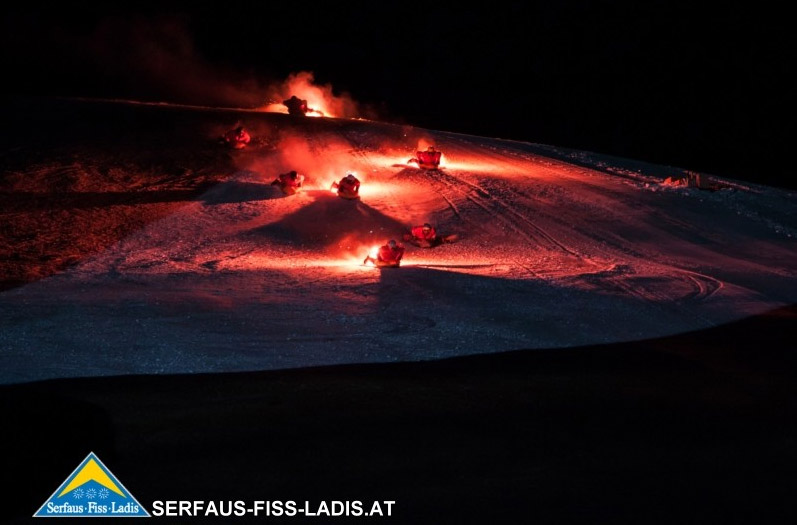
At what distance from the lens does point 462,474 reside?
5887 mm

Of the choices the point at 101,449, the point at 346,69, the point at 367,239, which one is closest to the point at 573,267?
the point at 367,239

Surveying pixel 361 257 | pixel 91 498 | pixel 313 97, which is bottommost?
pixel 91 498

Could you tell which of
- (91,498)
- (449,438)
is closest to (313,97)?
(449,438)

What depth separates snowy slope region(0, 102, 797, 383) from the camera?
30.8 ft

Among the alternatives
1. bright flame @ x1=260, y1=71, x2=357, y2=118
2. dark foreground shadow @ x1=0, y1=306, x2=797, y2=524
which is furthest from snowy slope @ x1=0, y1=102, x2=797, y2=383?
bright flame @ x1=260, y1=71, x2=357, y2=118

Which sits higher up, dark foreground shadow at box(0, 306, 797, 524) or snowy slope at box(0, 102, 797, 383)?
snowy slope at box(0, 102, 797, 383)

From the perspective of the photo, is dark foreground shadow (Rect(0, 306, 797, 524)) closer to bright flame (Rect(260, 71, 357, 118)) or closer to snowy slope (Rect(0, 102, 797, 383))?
snowy slope (Rect(0, 102, 797, 383))

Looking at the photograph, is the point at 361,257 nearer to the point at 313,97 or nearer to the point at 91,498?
the point at 91,498

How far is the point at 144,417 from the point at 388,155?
15.9 m

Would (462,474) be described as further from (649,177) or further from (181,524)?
(649,177)

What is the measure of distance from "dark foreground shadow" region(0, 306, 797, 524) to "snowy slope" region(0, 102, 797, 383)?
3.08 feet

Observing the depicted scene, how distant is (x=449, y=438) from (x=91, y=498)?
2.42 metres

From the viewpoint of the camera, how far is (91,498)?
5.34 meters

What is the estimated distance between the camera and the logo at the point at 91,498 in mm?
5242
